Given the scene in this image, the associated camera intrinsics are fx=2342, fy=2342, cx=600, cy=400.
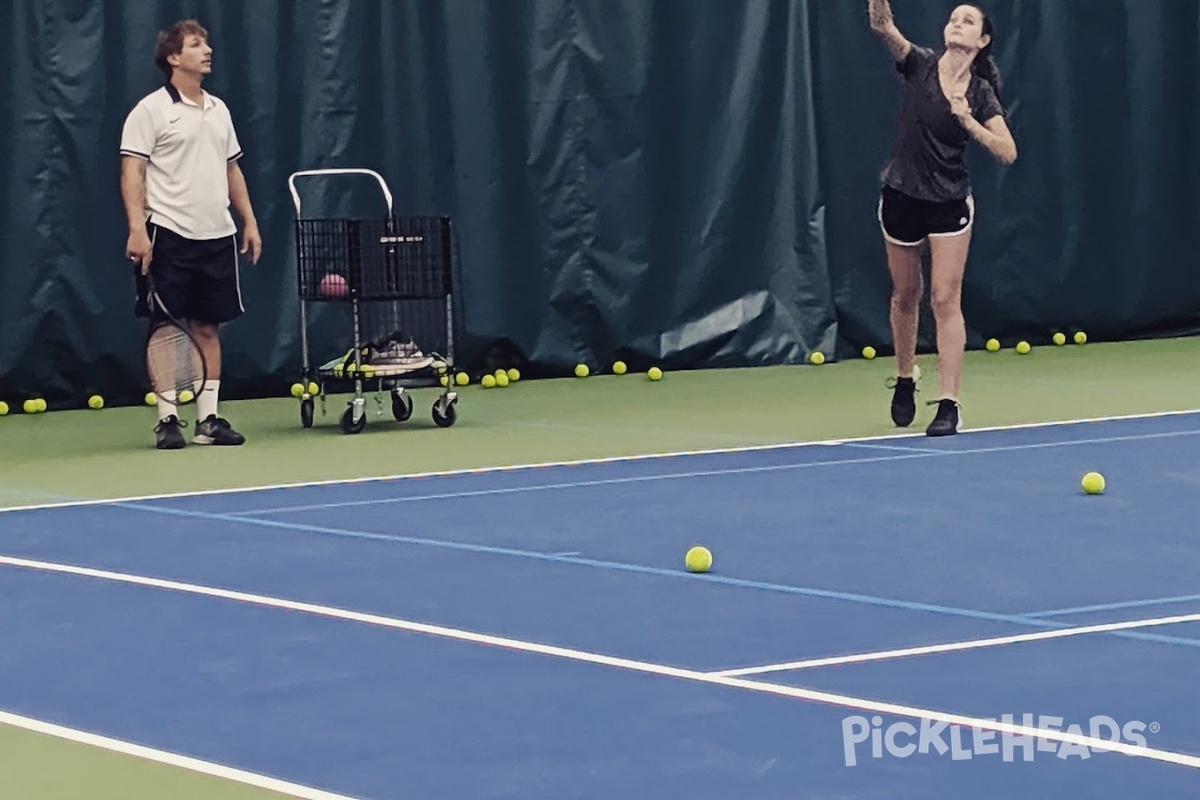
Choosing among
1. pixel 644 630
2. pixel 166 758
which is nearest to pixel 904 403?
pixel 644 630

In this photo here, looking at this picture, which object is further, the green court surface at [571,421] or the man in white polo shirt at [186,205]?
the man in white polo shirt at [186,205]

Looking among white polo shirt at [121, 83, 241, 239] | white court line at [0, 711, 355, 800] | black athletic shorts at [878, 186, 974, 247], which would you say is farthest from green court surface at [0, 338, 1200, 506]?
white court line at [0, 711, 355, 800]

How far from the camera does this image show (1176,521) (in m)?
6.40

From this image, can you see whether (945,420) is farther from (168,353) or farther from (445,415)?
(168,353)

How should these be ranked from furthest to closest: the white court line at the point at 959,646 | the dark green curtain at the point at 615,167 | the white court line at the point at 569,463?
the dark green curtain at the point at 615,167
the white court line at the point at 569,463
the white court line at the point at 959,646

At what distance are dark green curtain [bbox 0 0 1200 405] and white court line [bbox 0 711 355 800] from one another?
637 centimetres

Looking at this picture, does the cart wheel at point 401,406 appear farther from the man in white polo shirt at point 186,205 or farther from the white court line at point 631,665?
the white court line at point 631,665

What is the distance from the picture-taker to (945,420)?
8.59 m

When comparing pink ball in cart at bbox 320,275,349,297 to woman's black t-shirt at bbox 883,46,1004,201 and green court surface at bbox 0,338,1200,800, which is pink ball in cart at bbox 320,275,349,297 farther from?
woman's black t-shirt at bbox 883,46,1004,201

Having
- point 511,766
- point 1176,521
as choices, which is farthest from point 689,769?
point 1176,521

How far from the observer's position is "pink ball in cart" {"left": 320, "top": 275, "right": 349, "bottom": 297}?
9508 mm

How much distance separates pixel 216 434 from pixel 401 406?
95 centimetres

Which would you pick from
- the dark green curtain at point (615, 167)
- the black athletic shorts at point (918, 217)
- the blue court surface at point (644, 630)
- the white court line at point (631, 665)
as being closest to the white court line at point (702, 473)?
the blue court surface at point (644, 630)

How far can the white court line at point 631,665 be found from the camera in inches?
153
